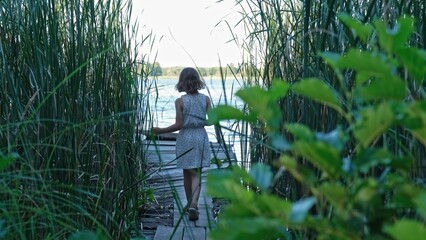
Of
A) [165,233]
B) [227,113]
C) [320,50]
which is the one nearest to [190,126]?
[165,233]

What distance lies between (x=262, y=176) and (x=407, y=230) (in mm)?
189

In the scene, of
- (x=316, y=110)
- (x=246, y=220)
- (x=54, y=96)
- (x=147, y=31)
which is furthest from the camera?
(x=147, y=31)

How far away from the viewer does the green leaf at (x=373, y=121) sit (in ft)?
2.31

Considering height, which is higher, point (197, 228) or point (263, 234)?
point (263, 234)

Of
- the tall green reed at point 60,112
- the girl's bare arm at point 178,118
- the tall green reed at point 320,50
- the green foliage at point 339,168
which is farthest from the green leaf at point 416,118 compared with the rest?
the girl's bare arm at point 178,118

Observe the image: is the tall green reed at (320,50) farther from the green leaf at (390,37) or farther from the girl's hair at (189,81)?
the girl's hair at (189,81)

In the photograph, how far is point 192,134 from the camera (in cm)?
491

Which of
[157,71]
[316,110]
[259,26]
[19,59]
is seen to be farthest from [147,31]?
[316,110]

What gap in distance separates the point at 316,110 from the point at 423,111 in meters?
1.13

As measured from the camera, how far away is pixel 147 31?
164 inches

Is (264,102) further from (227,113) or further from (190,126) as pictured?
(190,126)

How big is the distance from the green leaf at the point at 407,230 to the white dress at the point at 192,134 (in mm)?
4217

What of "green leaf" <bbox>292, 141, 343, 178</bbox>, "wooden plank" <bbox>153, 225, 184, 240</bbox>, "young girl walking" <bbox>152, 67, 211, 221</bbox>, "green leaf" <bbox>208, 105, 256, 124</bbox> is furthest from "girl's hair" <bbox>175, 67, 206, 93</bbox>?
"green leaf" <bbox>292, 141, 343, 178</bbox>

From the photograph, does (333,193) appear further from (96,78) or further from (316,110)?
(96,78)
